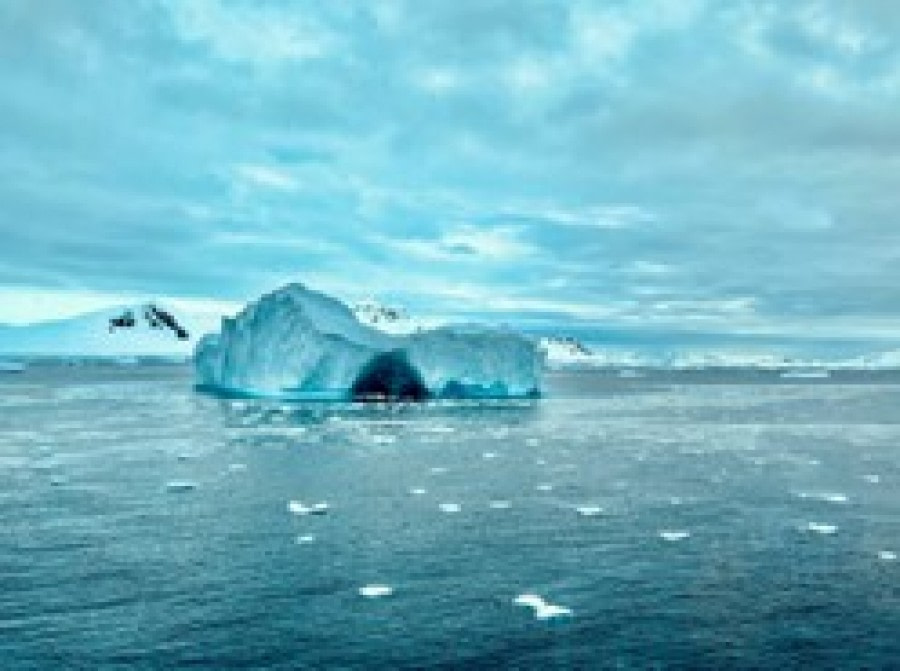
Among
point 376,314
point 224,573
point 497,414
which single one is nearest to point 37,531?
point 224,573

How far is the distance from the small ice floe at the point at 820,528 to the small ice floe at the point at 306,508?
8548 mm

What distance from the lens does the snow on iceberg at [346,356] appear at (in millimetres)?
46906

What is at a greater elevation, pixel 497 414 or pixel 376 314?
pixel 376 314

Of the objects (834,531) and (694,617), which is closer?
(694,617)

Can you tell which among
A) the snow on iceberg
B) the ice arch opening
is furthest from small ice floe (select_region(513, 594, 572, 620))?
the ice arch opening

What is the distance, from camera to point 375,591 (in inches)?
501

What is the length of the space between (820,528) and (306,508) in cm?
925

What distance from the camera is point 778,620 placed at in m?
11.5

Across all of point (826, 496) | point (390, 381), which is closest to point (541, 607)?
point (826, 496)

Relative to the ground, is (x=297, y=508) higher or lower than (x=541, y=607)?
higher

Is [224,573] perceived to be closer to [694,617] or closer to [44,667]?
[44,667]

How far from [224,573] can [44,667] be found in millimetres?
3976

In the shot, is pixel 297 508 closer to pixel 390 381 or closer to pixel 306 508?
pixel 306 508

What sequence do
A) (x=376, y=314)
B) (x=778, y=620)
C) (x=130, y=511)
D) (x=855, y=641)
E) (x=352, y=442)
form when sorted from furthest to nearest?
(x=376, y=314), (x=352, y=442), (x=130, y=511), (x=778, y=620), (x=855, y=641)
